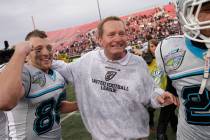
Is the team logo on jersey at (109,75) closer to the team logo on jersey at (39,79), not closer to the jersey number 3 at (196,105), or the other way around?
the team logo on jersey at (39,79)

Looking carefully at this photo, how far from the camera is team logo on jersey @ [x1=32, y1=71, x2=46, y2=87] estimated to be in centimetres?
285

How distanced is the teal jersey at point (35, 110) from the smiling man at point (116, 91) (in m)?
0.29

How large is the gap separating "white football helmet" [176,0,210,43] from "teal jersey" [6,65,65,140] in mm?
1309

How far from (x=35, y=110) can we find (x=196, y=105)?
1335 mm

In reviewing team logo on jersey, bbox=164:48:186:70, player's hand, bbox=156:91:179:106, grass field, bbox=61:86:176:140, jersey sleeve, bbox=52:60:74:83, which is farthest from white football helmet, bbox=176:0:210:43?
grass field, bbox=61:86:176:140

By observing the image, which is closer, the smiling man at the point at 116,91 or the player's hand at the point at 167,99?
the player's hand at the point at 167,99

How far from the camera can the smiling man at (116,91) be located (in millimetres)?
2785

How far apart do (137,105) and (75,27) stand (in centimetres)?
3567

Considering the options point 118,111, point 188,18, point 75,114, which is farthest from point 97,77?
point 75,114

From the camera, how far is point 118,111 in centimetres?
279

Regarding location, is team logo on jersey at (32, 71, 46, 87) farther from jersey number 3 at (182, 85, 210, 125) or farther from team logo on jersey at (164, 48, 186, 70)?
jersey number 3 at (182, 85, 210, 125)

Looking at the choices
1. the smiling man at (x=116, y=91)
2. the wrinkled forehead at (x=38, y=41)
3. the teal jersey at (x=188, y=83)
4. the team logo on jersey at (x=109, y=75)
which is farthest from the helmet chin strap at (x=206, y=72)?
the wrinkled forehead at (x=38, y=41)

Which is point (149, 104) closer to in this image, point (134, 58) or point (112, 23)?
point (134, 58)

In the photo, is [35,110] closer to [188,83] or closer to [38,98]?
[38,98]
